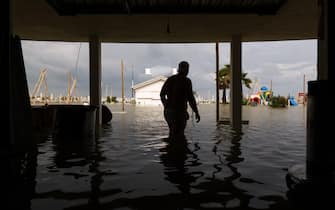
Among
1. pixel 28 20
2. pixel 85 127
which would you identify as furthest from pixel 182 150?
pixel 28 20

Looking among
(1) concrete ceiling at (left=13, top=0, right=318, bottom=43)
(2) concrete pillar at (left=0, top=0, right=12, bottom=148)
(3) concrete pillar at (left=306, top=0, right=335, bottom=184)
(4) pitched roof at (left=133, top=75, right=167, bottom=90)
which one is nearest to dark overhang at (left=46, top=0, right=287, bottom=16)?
(1) concrete ceiling at (left=13, top=0, right=318, bottom=43)

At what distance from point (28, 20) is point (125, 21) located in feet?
11.0

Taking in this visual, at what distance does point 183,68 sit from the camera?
5.61m

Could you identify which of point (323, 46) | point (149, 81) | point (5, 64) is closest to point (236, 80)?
point (323, 46)

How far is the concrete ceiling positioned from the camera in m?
7.51

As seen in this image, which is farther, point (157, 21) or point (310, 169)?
point (157, 21)

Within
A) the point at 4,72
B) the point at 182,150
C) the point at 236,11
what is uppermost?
the point at 236,11

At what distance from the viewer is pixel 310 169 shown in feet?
9.71

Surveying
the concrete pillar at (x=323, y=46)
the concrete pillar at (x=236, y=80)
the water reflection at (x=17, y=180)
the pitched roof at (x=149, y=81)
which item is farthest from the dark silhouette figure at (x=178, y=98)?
the pitched roof at (x=149, y=81)

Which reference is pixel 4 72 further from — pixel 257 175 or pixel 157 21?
pixel 157 21

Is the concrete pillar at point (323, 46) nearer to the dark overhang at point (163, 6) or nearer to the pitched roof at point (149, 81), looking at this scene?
the dark overhang at point (163, 6)

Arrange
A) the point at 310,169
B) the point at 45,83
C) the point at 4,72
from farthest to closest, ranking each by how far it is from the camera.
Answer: the point at 45,83
the point at 4,72
the point at 310,169

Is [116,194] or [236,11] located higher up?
[236,11]

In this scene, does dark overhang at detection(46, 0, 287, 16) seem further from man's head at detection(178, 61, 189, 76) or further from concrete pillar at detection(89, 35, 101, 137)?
concrete pillar at detection(89, 35, 101, 137)
